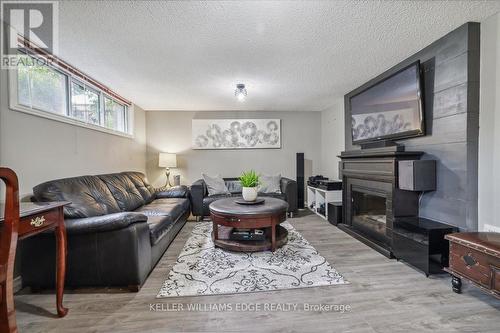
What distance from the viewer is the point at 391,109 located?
9.24ft

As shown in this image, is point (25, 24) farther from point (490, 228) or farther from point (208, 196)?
point (490, 228)

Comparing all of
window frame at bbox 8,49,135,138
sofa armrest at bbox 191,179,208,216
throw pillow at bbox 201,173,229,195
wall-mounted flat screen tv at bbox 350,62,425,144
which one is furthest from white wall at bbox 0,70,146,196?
wall-mounted flat screen tv at bbox 350,62,425,144

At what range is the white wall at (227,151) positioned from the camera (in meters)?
5.13

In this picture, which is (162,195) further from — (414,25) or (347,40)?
(414,25)

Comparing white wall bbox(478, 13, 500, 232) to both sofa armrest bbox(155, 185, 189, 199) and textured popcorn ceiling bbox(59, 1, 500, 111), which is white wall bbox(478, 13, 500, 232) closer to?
textured popcorn ceiling bbox(59, 1, 500, 111)

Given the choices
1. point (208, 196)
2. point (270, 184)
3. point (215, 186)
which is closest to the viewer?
point (208, 196)

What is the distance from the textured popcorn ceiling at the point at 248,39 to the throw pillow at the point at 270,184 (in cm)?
184

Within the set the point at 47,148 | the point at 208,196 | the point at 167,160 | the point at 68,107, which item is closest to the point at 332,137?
the point at 208,196

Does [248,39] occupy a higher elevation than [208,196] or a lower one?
higher

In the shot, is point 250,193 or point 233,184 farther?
point 233,184

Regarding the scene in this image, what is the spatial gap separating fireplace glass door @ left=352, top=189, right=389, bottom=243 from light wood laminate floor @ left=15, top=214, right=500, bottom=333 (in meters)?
0.72

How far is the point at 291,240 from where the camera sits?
3.05m

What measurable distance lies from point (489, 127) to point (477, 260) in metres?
1.16

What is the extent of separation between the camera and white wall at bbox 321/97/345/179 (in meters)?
4.54
